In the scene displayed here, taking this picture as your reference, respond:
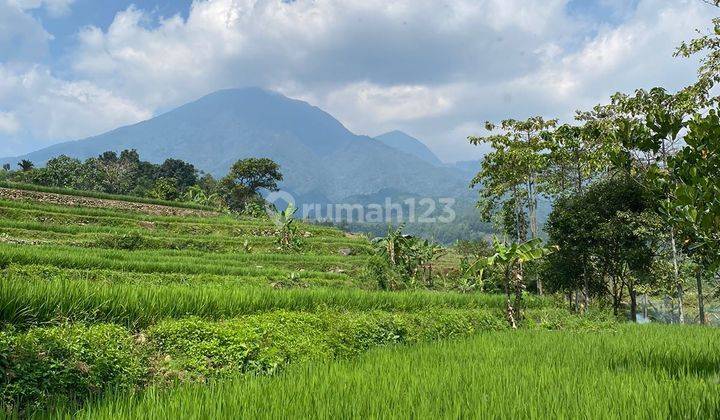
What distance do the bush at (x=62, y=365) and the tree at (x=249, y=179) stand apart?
58351mm

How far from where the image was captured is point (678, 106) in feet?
48.9

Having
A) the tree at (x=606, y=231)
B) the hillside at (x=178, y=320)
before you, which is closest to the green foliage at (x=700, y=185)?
the hillside at (x=178, y=320)

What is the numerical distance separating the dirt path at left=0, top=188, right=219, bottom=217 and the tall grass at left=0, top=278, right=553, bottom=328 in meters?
26.8

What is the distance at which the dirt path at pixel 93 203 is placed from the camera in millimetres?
28750

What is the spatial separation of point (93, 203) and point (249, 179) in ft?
110

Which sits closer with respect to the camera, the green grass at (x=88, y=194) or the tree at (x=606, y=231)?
the tree at (x=606, y=231)

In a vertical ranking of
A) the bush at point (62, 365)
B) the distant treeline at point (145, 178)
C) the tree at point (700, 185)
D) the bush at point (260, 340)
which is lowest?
the bush at point (260, 340)

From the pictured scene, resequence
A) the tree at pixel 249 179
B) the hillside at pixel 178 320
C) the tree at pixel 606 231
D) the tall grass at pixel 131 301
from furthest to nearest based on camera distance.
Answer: the tree at pixel 249 179
the tree at pixel 606 231
the tall grass at pixel 131 301
the hillside at pixel 178 320

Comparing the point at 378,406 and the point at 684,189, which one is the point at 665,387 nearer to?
the point at 684,189

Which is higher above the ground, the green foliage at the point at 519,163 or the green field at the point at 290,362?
the green foliage at the point at 519,163

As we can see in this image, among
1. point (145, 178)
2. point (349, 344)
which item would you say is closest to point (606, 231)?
point (349, 344)

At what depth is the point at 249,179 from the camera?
6556cm

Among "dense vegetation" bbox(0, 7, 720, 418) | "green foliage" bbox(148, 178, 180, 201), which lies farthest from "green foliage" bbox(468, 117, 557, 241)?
"green foliage" bbox(148, 178, 180, 201)

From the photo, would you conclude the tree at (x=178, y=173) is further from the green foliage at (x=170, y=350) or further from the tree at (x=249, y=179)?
the green foliage at (x=170, y=350)
